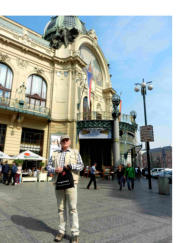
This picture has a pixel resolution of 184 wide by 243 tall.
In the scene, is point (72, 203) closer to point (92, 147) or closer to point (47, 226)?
point (47, 226)

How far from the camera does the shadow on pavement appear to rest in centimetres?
357

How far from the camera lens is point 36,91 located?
2181 cm

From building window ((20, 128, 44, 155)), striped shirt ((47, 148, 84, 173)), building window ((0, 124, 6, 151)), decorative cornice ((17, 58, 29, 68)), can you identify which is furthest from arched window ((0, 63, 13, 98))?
striped shirt ((47, 148, 84, 173))

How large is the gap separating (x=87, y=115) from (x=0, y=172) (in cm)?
1323

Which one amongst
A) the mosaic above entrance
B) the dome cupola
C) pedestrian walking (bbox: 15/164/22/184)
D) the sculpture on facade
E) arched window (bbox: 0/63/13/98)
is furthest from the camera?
the mosaic above entrance

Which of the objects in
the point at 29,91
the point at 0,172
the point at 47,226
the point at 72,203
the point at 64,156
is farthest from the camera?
the point at 29,91

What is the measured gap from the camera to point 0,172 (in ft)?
46.2

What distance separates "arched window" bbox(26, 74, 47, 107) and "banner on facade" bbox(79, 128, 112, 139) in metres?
6.36

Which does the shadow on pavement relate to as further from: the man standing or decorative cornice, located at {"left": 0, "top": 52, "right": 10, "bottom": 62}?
decorative cornice, located at {"left": 0, "top": 52, "right": 10, "bottom": 62}

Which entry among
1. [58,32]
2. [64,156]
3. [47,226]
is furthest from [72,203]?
[58,32]

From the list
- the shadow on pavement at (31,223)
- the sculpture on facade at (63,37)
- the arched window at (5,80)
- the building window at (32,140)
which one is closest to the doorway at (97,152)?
the building window at (32,140)

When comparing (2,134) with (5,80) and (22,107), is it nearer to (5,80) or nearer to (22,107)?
(22,107)

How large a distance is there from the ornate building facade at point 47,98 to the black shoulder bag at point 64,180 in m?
16.6
